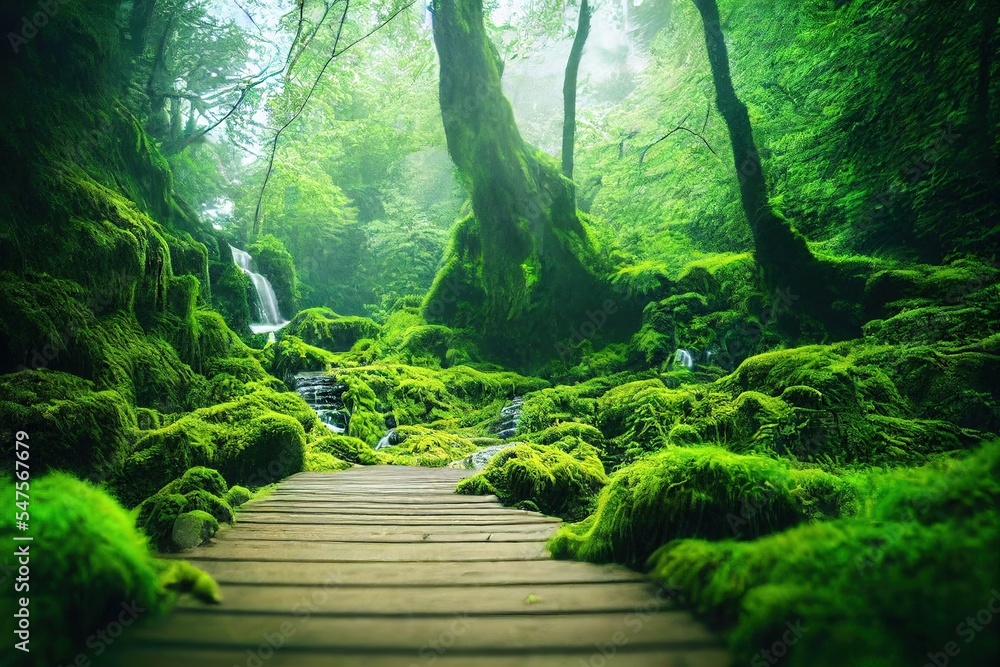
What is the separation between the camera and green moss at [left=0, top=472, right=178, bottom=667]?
1235 mm

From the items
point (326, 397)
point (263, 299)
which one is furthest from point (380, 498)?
point (263, 299)

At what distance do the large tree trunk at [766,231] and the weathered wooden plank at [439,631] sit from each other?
29.2 ft

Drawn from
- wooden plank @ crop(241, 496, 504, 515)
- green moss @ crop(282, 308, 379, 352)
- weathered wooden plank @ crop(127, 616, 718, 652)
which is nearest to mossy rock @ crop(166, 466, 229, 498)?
wooden plank @ crop(241, 496, 504, 515)

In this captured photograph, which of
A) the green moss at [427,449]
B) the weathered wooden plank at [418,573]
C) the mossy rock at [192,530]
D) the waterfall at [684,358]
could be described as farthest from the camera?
the waterfall at [684,358]

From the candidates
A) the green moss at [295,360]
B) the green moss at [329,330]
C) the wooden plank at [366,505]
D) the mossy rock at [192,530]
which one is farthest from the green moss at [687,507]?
the green moss at [329,330]

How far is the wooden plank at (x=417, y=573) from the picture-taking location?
194cm

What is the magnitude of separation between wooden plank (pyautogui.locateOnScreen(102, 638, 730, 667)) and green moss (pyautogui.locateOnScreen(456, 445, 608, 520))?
7.35 ft

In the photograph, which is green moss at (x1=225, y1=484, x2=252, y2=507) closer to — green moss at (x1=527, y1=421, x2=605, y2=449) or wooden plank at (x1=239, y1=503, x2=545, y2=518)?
wooden plank at (x1=239, y1=503, x2=545, y2=518)

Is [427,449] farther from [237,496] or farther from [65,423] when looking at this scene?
[65,423]

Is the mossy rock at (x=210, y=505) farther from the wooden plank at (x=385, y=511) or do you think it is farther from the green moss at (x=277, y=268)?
the green moss at (x=277, y=268)

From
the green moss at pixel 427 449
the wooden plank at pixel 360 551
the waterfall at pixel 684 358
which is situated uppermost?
the waterfall at pixel 684 358

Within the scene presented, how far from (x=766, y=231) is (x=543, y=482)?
808 centimetres

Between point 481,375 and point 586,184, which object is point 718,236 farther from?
point 481,375

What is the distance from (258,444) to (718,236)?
13981 mm
